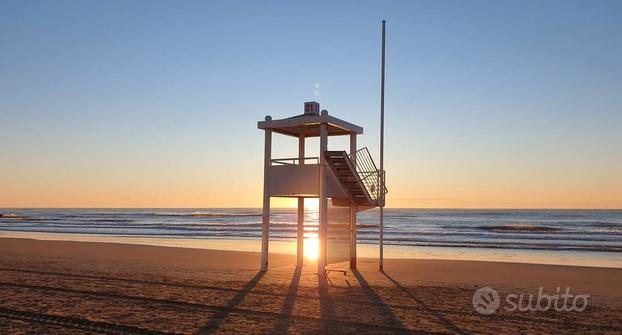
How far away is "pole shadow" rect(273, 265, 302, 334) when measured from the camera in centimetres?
1093

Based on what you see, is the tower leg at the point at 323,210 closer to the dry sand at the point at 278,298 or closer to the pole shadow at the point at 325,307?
the dry sand at the point at 278,298

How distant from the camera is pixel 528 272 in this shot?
22.1 metres

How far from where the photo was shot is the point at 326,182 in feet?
65.3

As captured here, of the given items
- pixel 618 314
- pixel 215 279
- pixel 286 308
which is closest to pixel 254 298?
pixel 286 308

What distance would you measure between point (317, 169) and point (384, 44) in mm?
6018

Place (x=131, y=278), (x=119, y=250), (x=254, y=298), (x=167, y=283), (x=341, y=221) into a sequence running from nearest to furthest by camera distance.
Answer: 1. (x=254, y=298)
2. (x=167, y=283)
3. (x=131, y=278)
4. (x=341, y=221)
5. (x=119, y=250)

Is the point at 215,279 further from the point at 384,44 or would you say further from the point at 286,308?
the point at 384,44

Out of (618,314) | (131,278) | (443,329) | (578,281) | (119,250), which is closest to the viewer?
(443,329)

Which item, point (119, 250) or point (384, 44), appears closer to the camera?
point (384, 44)

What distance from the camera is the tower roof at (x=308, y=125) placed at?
65.2 ft

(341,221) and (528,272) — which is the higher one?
(341,221)

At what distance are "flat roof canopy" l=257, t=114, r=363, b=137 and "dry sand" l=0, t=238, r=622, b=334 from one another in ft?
17.9

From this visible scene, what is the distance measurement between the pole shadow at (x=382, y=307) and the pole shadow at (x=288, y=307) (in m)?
2.05

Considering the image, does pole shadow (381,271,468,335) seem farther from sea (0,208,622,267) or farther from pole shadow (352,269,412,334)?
sea (0,208,622,267)
